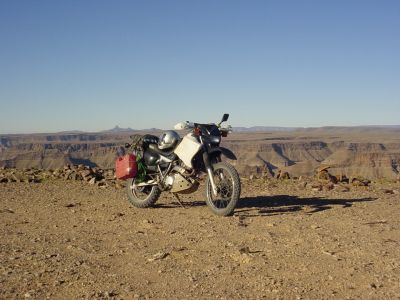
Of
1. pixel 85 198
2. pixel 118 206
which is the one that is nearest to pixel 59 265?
pixel 118 206

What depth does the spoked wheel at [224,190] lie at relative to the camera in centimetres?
816

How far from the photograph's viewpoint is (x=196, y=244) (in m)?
6.54

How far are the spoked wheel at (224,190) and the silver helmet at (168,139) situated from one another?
3.72 feet

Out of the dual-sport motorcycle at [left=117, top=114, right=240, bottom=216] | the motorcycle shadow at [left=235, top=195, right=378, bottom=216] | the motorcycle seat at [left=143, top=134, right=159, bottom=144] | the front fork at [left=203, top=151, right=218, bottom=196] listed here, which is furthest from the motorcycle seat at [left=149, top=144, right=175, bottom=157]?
the motorcycle shadow at [left=235, top=195, right=378, bottom=216]

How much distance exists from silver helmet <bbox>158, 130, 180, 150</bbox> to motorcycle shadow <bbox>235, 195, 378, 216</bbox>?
179 centimetres

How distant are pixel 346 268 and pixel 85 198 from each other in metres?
6.95

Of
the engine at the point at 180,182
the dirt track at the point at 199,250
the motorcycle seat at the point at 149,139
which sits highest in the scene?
the motorcycle seat at the point at 149,139

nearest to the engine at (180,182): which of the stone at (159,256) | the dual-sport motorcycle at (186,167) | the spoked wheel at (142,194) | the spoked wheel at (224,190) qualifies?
the dual-sport motorcycle at (186,167)

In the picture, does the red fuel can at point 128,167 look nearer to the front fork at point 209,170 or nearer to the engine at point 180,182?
the engine at point 180,182

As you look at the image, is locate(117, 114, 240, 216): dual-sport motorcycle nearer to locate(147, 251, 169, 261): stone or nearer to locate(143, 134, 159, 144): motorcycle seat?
locate(143, 134, 159, 144): motorcycle seat

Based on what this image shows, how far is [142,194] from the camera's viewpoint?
394 inches

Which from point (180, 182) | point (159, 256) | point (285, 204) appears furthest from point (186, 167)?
point (159, 256)

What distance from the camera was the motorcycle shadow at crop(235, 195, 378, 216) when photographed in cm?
916

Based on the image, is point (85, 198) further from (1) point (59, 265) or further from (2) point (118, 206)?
(1) point (59, 265)
